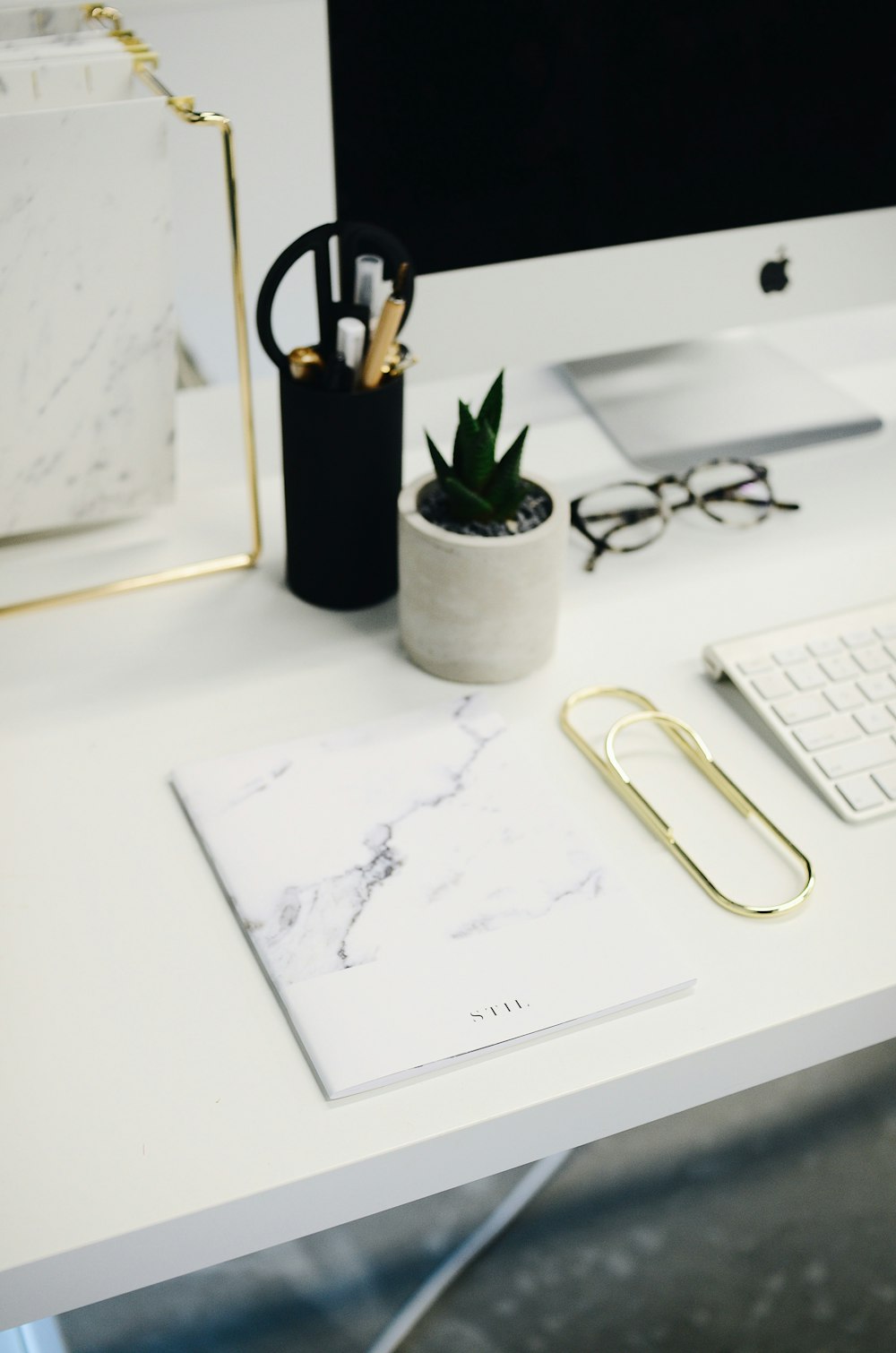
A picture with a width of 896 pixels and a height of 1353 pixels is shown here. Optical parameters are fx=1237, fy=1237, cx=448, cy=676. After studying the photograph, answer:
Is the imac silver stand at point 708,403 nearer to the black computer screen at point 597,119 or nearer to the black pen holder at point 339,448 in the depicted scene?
the black computer screen at point 597,119

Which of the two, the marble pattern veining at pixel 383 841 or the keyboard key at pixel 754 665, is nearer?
the marble pattern veining at pixel 383 841

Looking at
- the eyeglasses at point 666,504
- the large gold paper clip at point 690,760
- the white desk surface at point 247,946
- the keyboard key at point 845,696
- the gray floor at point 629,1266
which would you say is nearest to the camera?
the white desk surface at point 247,946

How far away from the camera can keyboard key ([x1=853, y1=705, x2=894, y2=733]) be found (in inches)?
27.2

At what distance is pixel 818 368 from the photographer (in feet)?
3.59

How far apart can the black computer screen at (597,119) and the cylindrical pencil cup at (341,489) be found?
0.47 feet

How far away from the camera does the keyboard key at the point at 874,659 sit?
0.73 m

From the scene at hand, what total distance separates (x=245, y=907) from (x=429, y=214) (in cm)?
46

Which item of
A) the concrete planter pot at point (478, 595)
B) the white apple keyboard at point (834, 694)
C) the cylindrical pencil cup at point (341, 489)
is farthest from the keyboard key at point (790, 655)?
the cylindrical pencil cup at point (341, 489)

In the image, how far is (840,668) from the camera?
73cm

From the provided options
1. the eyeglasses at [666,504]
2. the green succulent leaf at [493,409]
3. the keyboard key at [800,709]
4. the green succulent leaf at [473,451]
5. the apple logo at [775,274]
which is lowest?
the keyboard key at [800,709]

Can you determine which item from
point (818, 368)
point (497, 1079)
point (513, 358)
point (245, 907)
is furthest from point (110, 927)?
point (818, 368)

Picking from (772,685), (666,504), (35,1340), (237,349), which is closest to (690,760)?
(772,685)

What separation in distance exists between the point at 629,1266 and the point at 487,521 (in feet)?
2.42

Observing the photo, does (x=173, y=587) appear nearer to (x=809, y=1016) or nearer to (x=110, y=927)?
(x=110, y=927)
